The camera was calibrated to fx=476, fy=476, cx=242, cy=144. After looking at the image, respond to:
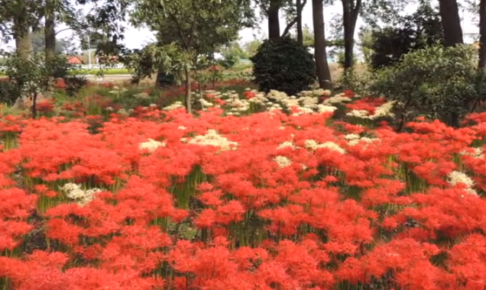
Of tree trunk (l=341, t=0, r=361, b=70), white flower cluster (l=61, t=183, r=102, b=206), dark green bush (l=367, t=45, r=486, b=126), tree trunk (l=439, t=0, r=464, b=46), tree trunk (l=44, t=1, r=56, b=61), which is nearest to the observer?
white flower cluster (l=61, t=183, r=102, b=206)

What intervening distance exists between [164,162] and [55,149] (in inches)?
54.6

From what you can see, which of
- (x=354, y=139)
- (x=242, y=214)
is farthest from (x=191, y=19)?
(x=242, y=214)

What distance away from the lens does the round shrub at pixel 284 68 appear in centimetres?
1311

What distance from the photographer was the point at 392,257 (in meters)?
3.05

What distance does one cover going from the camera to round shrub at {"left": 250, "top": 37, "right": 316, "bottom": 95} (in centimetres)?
1311

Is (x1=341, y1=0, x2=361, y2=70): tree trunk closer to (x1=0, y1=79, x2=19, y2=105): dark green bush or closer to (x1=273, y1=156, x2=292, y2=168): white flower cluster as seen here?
(x1=0, y1=79, x2=19, y2=105): dark green bush

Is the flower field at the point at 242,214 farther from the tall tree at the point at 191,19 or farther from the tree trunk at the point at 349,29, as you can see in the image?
the tree trunk at the point at 349,29

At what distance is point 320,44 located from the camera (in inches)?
522

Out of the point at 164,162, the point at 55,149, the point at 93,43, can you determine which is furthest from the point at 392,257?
the point at 93,43

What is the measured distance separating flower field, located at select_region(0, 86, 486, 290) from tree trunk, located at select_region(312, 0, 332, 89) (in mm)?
6392

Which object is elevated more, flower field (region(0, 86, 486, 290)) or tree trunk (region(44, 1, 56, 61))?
tree trunk (region(44, 1, 56, 61))

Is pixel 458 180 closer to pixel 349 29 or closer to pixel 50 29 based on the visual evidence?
pixel 50 29

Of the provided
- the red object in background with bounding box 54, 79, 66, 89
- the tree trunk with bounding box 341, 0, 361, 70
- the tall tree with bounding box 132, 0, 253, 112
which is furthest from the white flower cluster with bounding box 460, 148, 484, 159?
the tree trunk with bounding box 341, 0, 361, 70

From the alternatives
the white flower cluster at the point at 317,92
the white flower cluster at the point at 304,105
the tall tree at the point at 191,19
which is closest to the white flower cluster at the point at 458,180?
the white flower cluster at the point at 304,105
